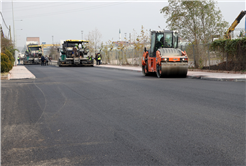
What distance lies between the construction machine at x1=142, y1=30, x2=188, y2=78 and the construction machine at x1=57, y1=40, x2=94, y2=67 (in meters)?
17.5

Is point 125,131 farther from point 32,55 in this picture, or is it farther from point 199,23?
point 32,55

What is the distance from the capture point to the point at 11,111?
793 cm

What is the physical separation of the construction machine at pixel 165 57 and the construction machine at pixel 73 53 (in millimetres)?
17550

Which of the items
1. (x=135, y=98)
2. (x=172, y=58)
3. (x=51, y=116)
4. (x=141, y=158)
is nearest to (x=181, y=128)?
(x=141, y=158)

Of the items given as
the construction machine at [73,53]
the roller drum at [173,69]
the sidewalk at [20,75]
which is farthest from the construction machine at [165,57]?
Result: the construction machine at [73,53]

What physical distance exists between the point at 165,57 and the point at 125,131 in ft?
38.8

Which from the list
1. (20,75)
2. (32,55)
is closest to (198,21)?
(20,75)

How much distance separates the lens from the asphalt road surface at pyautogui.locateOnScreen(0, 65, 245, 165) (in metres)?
4.25

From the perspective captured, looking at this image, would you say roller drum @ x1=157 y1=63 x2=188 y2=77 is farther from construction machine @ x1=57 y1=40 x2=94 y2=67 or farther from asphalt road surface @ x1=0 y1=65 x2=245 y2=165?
construction machine @ x1=57 y1=40 x2=94 y2=67

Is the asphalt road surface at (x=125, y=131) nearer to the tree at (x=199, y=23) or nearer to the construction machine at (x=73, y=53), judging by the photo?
the tree at (x=199, y=23)

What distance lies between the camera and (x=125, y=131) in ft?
18.3

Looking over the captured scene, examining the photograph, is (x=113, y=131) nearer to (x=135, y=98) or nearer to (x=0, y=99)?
(x=135, y=98)

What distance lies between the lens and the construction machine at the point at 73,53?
36281mm

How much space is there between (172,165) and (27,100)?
6.97 meters
